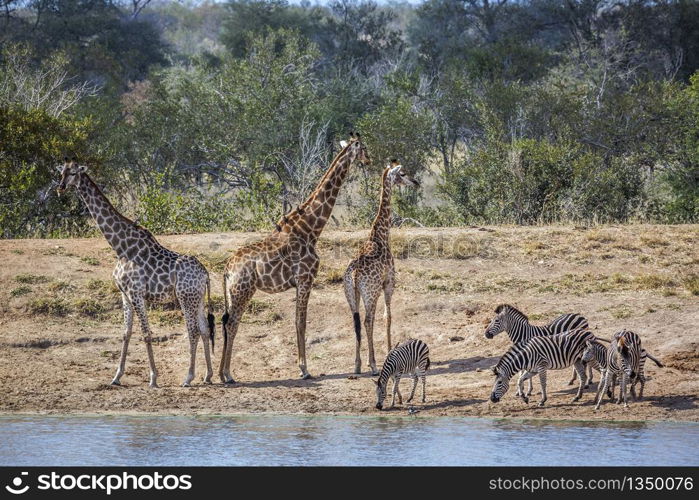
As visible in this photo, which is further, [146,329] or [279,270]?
[279,270]

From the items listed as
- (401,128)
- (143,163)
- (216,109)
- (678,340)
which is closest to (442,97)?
(401,128)

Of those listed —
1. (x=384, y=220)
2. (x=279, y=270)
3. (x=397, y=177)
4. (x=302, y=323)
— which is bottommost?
(x=302, y=323)

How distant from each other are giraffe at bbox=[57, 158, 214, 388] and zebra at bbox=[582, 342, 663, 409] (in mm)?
4231

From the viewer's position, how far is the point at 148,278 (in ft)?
39.2

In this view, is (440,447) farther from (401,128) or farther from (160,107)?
(160,107)

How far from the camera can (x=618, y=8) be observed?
3906 centimetres

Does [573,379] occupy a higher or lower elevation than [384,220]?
lower

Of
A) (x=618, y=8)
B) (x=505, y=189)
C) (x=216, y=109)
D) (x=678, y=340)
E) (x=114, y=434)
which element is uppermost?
(x=618, y=8)

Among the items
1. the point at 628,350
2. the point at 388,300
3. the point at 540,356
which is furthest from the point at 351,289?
the point at 628,350

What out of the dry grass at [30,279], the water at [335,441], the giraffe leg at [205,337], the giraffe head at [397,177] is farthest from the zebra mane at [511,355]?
the dry grass at [30,279]

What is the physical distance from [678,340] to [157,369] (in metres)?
6.06

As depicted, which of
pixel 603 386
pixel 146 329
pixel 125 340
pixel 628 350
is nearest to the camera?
pixel 628 350

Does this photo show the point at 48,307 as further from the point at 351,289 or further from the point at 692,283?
the point at 692,283

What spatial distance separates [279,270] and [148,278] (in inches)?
59.2
